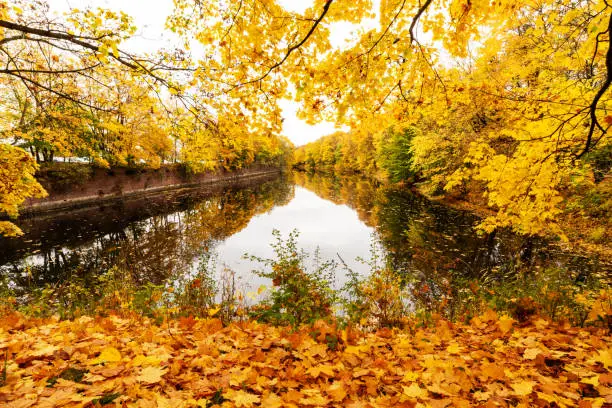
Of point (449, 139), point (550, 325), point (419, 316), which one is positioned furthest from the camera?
point (449, 139)

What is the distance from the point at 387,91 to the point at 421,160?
1715cm

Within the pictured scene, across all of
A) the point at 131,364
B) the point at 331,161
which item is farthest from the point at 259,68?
the point at 331,161

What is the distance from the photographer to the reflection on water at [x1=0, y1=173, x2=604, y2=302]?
9.61 metres

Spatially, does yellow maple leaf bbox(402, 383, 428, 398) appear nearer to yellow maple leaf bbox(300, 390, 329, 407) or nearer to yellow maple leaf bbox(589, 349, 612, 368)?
yellow maple leaf bbox(300, 390, 329, 407)

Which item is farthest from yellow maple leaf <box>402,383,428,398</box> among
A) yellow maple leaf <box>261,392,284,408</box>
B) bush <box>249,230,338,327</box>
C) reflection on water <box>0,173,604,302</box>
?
reflection on water <box>0,173,604,302</box>

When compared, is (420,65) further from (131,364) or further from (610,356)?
(131,364)

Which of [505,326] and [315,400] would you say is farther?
[505,326]

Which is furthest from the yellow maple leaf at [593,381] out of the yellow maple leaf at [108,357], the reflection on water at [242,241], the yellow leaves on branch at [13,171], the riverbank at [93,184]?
the riverbank at [93,184]

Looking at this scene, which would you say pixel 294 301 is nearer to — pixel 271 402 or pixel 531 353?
pixel 271 402

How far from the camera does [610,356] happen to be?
2.33 metres

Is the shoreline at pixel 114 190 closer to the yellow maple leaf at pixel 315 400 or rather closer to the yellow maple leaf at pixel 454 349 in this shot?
the yellow maple leaf at pixel 315 400

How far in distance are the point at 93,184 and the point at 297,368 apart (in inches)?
1196

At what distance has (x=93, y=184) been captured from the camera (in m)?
26.0

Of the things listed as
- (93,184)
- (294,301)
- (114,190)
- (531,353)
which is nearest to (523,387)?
(531,353)
